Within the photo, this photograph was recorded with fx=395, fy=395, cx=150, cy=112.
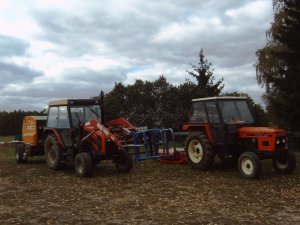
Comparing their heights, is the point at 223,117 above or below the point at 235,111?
below

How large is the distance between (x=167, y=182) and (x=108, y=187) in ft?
4.98

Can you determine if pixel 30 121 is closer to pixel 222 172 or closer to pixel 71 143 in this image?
pixel 71 143

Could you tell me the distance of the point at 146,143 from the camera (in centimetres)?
1152

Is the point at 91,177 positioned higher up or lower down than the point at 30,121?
lower down

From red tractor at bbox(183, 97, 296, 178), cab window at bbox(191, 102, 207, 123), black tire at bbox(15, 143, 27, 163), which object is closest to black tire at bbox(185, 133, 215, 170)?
red tractor at bbox(183, 97, 296, 178)

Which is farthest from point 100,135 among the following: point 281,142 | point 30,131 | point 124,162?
point 281,142

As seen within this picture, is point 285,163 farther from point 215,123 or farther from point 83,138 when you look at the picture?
point 83,138

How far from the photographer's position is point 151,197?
827cm

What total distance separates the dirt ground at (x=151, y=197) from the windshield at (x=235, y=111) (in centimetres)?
153

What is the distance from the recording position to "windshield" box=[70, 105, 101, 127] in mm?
12047

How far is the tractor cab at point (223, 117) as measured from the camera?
11.1 m

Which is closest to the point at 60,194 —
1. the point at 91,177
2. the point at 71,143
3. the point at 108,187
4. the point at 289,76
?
the point at 108,187

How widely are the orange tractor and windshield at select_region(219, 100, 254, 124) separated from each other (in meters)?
2.88

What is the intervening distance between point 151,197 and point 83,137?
4007 millimetres
